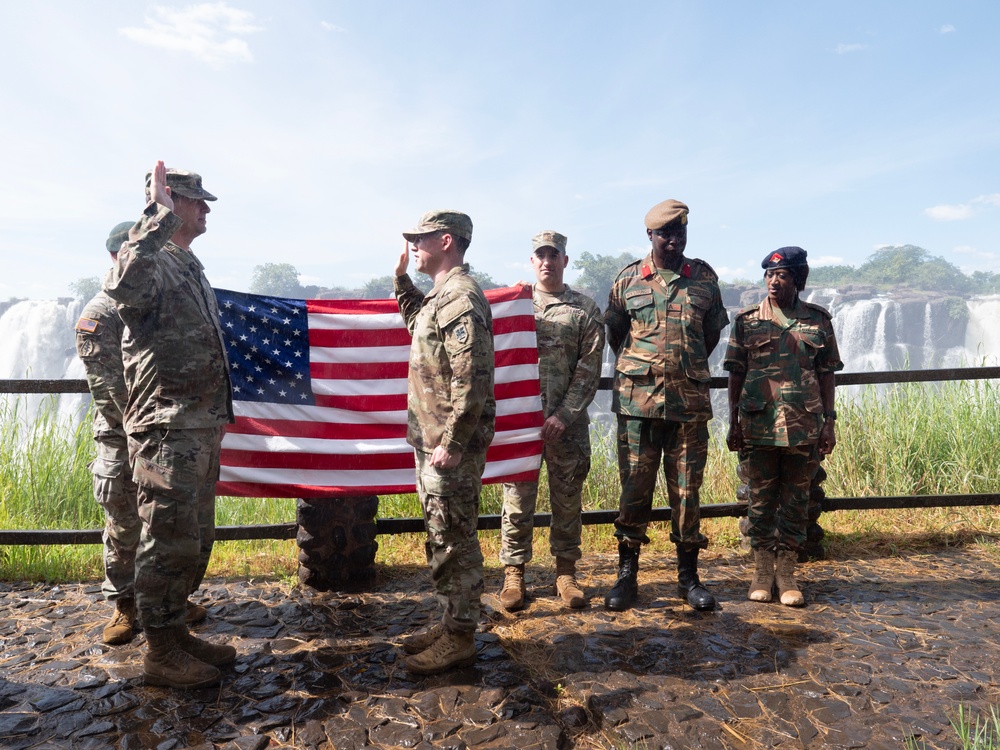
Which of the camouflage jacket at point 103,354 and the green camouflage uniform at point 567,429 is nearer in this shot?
the camouflage jacket at point 103,354

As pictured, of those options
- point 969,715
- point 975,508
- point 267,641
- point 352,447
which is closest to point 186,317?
point 352,447

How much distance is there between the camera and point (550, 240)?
4176 millimetres

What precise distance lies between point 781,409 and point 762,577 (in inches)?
43.3

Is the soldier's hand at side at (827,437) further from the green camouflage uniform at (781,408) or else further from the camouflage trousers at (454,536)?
the camouflage trousers at (454,536)

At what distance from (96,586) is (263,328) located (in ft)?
6.92

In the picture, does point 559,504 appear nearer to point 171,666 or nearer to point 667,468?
point 667,468

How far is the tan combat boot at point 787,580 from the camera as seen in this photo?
3963mm

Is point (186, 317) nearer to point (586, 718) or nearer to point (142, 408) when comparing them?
point (142, 408)

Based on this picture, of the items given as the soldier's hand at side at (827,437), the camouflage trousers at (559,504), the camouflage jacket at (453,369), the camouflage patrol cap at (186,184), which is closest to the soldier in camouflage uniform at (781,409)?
the soldier's hand at side at (827,437)

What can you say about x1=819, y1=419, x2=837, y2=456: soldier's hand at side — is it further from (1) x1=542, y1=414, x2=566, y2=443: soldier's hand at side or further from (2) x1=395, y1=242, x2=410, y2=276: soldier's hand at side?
(2) x1=395, y1=242, x2=410, y2=276: soldier's hand at side

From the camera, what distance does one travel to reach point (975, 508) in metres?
5.74

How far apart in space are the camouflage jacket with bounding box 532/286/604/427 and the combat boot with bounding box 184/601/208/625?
2.41 metres

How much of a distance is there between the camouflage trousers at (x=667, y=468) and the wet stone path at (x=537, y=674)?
50cm

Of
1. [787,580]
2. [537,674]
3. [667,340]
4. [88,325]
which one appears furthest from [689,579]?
[88,325]
